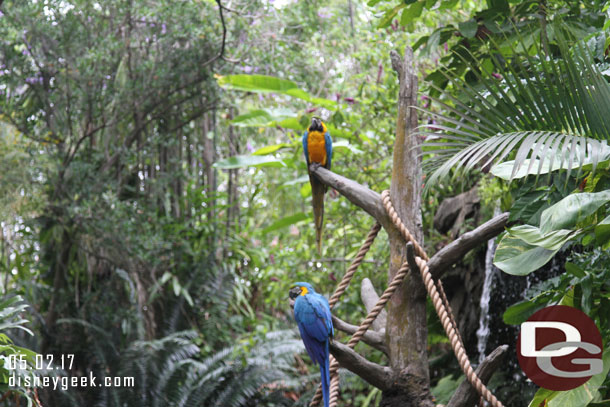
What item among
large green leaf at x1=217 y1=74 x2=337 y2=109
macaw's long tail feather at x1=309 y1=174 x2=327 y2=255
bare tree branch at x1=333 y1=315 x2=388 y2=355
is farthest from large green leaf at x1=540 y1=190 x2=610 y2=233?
large green leaf at x1=217 y1=74 x2=337 y2=109

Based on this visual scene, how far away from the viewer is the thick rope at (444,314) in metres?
1.57

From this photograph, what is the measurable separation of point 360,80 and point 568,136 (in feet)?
10.3

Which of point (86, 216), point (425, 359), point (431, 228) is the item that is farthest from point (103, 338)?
point (425, 359)

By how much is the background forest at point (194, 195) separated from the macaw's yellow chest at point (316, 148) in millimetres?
676

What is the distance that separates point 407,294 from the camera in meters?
1.83

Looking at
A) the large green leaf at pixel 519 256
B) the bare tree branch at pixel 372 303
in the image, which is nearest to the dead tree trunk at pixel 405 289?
the bare tree branch at pixel 372 303

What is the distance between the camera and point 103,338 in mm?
4352

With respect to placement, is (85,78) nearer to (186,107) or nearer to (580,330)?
(186,107)

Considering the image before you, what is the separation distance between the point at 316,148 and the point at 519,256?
1486 mm

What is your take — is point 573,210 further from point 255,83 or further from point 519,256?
point 255,83

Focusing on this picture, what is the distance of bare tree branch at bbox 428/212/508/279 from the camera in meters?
1.71

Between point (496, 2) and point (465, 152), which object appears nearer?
point (465, 152)

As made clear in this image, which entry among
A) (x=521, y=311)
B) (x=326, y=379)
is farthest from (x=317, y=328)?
(x=521, y=311)

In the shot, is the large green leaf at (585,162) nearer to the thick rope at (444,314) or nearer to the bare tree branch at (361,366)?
the thick rope at (444,314)
